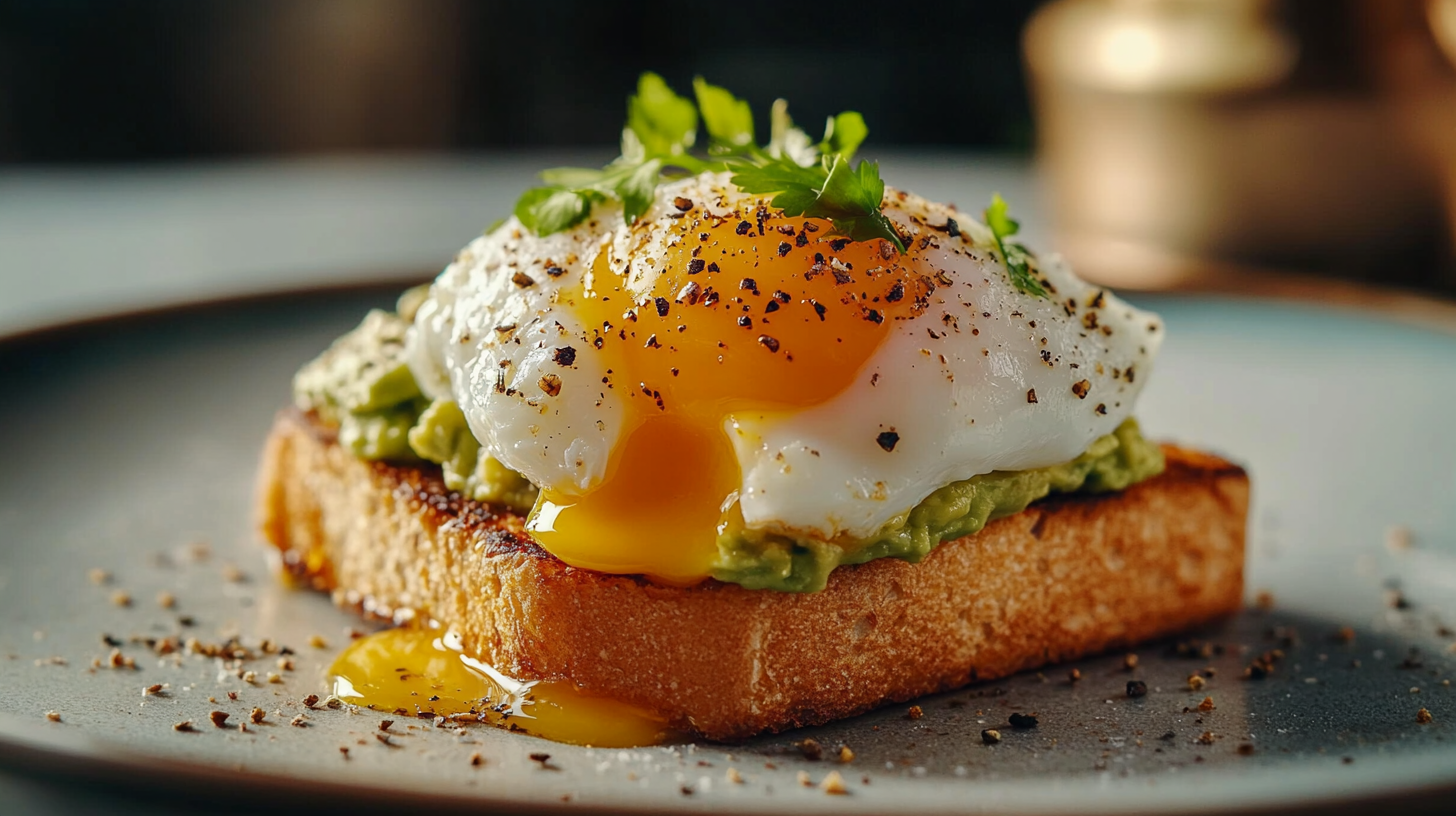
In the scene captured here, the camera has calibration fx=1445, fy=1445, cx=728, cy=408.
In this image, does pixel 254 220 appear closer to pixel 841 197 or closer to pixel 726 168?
pixel 726 168

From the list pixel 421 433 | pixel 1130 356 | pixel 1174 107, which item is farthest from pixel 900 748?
pixel 1174 107

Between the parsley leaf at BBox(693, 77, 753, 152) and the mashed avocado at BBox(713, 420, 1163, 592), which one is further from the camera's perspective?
the parsley leaf at BBox(693, 77, 753, 152)

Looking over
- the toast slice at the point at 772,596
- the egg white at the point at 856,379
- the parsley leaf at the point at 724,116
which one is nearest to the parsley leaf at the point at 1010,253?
the egg white at the point at 856,379

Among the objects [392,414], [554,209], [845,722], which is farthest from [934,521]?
[392,414]

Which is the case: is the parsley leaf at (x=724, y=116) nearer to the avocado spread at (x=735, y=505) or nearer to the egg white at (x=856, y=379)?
the egg white at (x=856, y=379)

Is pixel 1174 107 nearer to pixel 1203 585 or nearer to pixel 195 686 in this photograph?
pixel 1203 585

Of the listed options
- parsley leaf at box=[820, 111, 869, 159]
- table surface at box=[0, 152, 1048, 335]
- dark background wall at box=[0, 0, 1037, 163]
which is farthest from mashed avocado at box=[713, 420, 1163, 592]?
dark background wall at box=[0, 0, 1037, 163]

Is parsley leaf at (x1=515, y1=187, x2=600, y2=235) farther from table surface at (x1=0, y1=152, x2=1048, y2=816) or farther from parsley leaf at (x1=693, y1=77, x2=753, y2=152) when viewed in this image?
table surface at (x1=0, y1=152, x2=1048, y2=816)
